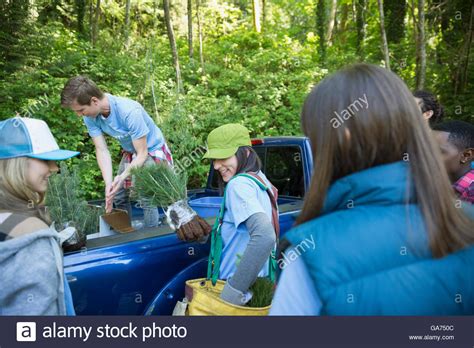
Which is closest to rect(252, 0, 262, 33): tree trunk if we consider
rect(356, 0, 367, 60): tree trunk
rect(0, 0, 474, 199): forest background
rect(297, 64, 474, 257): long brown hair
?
rect(0, 0, 474, 199): forest background

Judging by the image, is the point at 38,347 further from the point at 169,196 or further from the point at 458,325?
the point at 458,325

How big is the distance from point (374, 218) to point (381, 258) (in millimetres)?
94

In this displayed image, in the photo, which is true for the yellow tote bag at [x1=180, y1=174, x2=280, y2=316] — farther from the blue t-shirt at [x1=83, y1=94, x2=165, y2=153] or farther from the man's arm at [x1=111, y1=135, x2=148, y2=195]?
the blue t-shirt at [x1=83, y1=94, x2=165, y2=153]

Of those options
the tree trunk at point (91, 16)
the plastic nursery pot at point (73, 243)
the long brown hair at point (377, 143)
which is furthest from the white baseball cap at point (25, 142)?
the tree trunk at point (91, 16)

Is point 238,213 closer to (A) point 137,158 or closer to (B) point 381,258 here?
(B) point 381,258

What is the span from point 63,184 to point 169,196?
0.95m

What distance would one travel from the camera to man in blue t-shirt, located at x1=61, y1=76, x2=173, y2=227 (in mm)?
3387

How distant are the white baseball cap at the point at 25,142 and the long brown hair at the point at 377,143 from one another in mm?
1101

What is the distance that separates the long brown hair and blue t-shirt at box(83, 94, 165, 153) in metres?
2.66

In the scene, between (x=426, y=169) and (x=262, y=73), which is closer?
(x=426, y=169)

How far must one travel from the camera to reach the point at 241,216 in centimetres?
224

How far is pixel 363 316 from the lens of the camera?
107cm

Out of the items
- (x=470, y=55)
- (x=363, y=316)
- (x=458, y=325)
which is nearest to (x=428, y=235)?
(x=363, y=316)

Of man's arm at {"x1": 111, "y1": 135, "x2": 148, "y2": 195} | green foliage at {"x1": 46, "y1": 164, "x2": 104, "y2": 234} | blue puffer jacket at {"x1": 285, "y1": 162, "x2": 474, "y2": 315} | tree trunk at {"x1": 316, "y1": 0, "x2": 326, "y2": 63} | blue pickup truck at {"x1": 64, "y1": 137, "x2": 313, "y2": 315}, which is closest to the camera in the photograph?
blue puffer jacket at {"x1": 285, "y1": 162, "x2": 474, "y2": 315}
